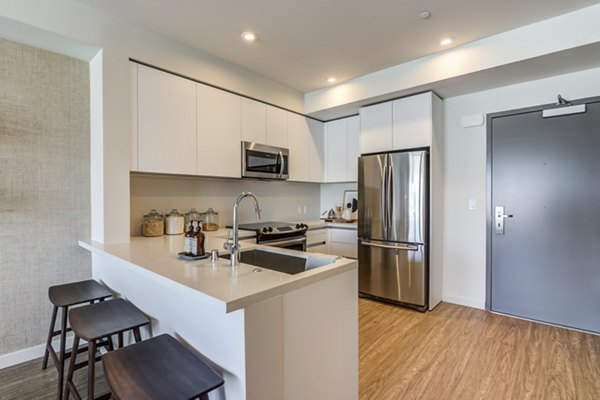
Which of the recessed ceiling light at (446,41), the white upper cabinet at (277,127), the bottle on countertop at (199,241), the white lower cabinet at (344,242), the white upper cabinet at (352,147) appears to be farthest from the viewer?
the white upper cabinet at (352,147)

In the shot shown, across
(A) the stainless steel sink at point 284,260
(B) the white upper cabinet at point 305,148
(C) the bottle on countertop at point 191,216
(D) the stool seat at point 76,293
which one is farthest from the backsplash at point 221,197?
(A) the stainless steel sink at point 284,260

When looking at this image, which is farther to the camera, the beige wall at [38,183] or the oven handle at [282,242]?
the oven handle at [282,242]

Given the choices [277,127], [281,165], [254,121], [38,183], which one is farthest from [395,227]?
[38,183]

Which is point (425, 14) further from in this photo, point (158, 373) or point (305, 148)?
point (158, 373)

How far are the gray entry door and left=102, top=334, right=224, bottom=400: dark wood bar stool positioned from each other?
3.10 m

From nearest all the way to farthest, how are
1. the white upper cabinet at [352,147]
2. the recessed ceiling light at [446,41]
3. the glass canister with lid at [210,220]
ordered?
1. the recessed ceiling light at [446,41]
2. the glass canister with lid at [210,220]
3. the white upper cabinet at [352,147]

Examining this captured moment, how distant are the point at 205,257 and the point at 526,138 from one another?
315cm

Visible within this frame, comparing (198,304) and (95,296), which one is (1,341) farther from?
(198,304)

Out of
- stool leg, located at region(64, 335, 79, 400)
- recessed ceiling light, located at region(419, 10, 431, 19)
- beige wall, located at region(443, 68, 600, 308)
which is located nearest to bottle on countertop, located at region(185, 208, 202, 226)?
stool leg, located at region(64, 335, 79, 400)

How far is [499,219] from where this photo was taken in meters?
3.05

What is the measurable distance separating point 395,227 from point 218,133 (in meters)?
2.11

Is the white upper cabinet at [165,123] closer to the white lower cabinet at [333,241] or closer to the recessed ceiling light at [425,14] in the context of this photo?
the white lower cabinet at [333,241]

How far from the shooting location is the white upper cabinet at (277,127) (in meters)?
3.49

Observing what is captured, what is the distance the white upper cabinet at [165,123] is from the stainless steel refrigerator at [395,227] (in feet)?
A: 6.35
